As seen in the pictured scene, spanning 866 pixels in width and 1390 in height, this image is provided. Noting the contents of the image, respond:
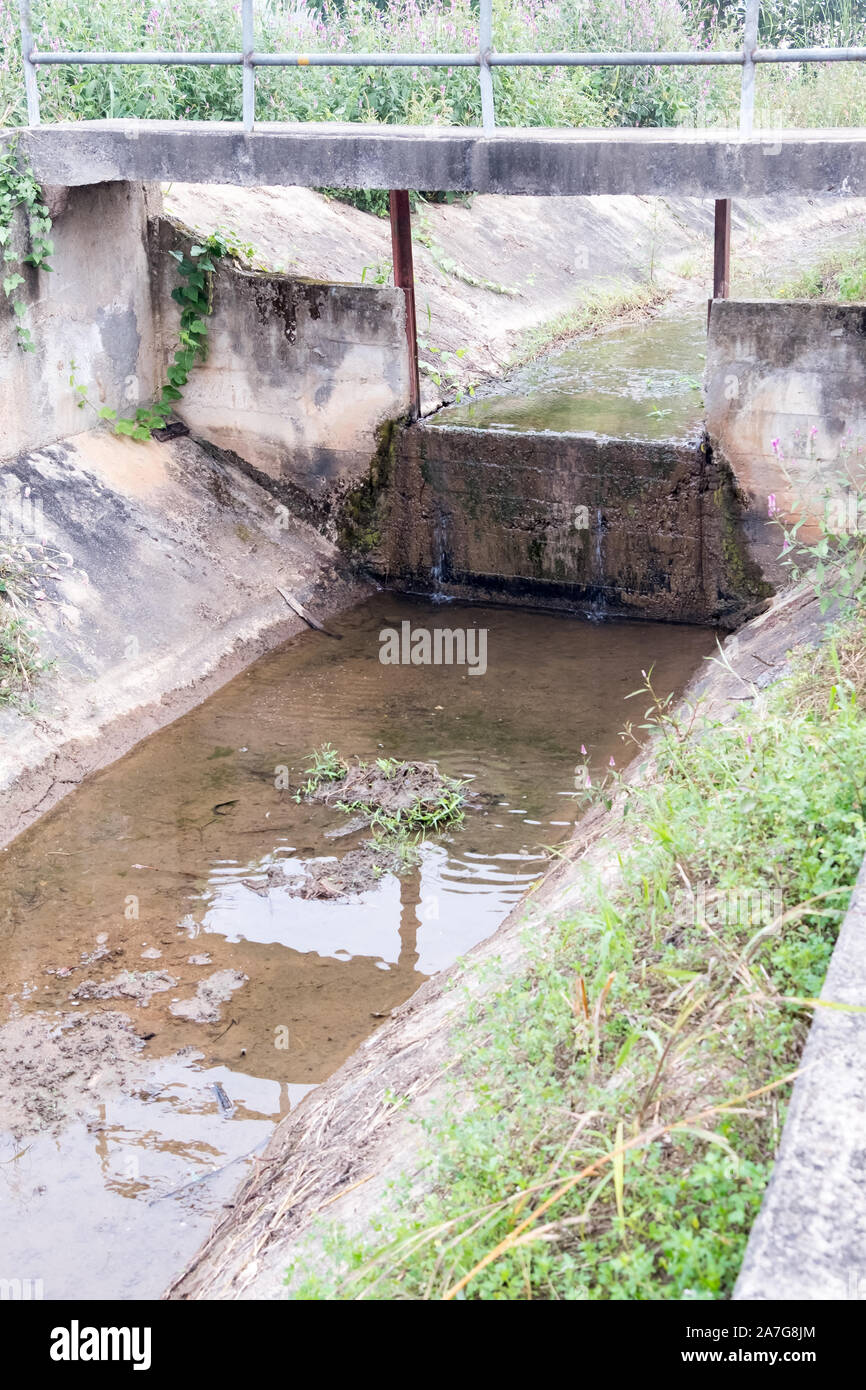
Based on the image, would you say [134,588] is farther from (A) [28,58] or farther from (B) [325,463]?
(A) [28,58]

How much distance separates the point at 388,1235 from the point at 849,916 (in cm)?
146

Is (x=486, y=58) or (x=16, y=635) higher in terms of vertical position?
(x=486, y=58)

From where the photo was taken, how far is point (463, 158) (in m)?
8.06

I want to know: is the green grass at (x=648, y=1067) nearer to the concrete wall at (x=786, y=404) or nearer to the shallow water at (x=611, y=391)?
the concrete wall at (x=786, y=404)

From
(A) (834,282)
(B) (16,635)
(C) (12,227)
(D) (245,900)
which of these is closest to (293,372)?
(C) (12,227)

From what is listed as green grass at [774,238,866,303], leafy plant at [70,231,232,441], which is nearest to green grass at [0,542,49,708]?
leafy plant at [70,231,232,441]

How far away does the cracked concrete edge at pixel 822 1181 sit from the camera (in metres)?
2.44

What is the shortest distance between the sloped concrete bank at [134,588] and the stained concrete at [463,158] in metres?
2.11

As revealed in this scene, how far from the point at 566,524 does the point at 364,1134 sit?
21.1ft

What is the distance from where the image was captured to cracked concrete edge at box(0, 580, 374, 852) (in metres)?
7.30

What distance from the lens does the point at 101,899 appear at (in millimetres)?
6539

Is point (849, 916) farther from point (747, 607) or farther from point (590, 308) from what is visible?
point (590, 308)

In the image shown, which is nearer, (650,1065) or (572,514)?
(650,1065)

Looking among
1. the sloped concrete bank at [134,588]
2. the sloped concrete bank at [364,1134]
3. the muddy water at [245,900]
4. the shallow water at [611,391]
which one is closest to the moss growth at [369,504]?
the sloped concrete bank at [134,588]
